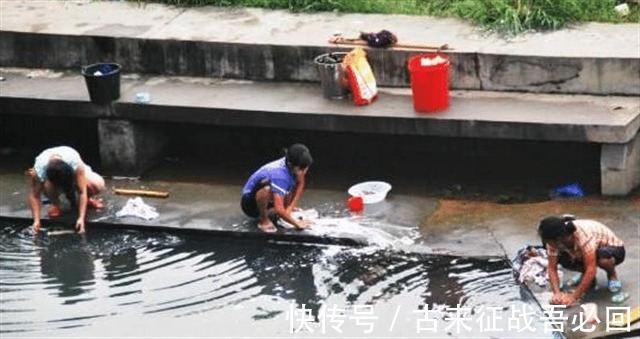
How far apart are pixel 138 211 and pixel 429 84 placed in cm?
307

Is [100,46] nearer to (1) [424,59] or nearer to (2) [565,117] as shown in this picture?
(1) [424,59]

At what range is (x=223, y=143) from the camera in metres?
14.3

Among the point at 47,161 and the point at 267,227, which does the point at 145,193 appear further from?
the point at 267,227

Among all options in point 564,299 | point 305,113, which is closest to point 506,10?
point 305,113

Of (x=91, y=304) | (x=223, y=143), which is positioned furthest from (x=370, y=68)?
(x=91, y=304)

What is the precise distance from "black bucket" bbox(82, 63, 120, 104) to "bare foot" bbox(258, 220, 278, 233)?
94.7 inches

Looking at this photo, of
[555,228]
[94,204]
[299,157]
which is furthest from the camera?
[94,204]

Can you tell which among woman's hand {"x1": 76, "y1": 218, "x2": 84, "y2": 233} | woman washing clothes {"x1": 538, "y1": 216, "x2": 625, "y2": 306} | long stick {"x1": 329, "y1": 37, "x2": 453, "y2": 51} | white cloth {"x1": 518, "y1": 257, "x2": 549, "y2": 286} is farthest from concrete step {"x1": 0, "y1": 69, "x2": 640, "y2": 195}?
woman washing clothes {"x1": 538, "y1": 216, "x2": 625, "y2": 306}

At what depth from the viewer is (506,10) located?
13.8m

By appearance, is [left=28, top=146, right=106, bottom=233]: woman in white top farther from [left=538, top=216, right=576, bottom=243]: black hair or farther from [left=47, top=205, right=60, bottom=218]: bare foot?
[left=538, top=216, right=576, bottom=243]: black hair

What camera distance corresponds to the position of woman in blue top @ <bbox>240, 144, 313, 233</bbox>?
1177 centimetres

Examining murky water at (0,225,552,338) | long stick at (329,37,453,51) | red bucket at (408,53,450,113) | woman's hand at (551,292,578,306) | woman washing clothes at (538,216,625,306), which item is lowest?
murky water at (0,225,552,338)

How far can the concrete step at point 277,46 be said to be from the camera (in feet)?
42.4

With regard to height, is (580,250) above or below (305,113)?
below
